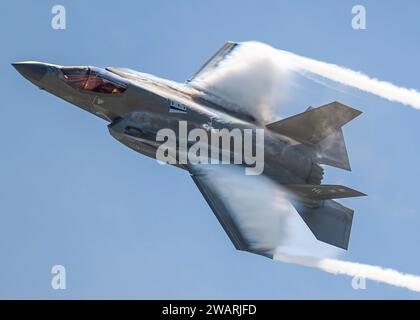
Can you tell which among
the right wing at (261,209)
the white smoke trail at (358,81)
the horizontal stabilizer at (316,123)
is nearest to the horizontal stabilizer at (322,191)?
the right wing at (261,209)

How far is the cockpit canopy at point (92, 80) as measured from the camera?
33969 mm

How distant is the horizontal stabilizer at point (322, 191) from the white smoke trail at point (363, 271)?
2006 mm

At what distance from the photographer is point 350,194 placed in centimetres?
3222

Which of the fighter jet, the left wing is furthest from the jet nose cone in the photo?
the left wing

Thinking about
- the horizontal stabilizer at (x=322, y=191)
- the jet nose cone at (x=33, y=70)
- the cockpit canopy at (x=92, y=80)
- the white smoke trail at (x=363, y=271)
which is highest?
the jet nose cone at (x=33, y=70)

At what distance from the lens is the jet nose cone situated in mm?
34188

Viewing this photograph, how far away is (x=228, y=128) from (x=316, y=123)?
2827 mm

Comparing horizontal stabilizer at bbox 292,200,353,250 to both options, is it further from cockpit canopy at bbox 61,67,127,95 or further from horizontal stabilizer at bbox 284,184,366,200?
cockpit canopy at bbox 61,67,127,95

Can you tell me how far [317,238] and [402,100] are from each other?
20.1ft

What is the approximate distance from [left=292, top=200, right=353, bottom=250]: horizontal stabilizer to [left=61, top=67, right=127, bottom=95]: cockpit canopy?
21.7 feet

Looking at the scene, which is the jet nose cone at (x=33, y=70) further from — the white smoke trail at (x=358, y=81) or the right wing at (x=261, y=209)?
the white smoke trail at (x=358, y=81)

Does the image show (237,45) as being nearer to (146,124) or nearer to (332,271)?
(146,124)

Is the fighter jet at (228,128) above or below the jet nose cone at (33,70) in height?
below

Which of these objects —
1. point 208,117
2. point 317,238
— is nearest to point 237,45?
point 208,117
